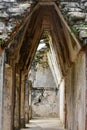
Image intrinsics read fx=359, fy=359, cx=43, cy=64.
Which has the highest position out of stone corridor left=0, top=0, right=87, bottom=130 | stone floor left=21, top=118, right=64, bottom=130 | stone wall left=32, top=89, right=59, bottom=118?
stone corridor left=0, top=0, right=87, bottom=130

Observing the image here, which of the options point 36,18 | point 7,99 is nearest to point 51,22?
point 36,18

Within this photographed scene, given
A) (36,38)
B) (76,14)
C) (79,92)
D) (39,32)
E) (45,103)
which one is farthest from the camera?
(45,103)

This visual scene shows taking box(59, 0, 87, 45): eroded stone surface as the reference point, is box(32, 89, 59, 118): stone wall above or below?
below

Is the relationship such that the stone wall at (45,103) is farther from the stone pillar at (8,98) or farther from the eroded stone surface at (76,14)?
the eroded stone surface at (76,14)

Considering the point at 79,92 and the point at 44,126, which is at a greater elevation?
the point at 79,92

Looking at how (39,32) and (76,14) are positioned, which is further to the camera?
(39,32)

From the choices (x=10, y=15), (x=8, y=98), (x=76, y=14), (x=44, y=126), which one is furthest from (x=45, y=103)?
(x=76, y=14)

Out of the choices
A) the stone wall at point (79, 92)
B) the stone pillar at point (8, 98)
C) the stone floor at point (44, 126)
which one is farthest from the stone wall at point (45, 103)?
the stone pillar at point (8, 98)

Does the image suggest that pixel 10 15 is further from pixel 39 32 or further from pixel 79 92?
pixel 39 32

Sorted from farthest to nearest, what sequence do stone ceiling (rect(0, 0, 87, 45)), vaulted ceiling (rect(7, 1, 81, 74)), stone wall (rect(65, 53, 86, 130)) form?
1. vaulted ceiling (rect(7, 1, 81, 74))
2. stone wall (rect(65, 53, 86, 130))
3. stone ceiling (rect(0, 0, 87, 45))

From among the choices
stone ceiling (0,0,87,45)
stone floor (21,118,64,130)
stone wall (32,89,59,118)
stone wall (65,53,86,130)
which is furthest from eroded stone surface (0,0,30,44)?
stone wall (32,89,59,118)

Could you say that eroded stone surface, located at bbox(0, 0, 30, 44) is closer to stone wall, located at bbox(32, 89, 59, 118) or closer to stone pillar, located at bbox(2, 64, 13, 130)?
stone pillar, located at bbox(2, 64, 13, 130)

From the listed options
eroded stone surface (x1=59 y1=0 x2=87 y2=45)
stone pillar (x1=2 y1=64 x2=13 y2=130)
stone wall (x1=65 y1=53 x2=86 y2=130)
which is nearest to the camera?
eroded stone surface (x1=59 y1=0 x2=87 y2=45)

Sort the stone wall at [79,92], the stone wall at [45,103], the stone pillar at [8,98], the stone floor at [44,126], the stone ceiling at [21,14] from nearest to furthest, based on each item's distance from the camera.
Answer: the stone ceiling at [21,14] → the stone wall at [79,92] → the stone pillar at [8,98] → the stone floor at [44,126] → the stone wall at [45,103]
